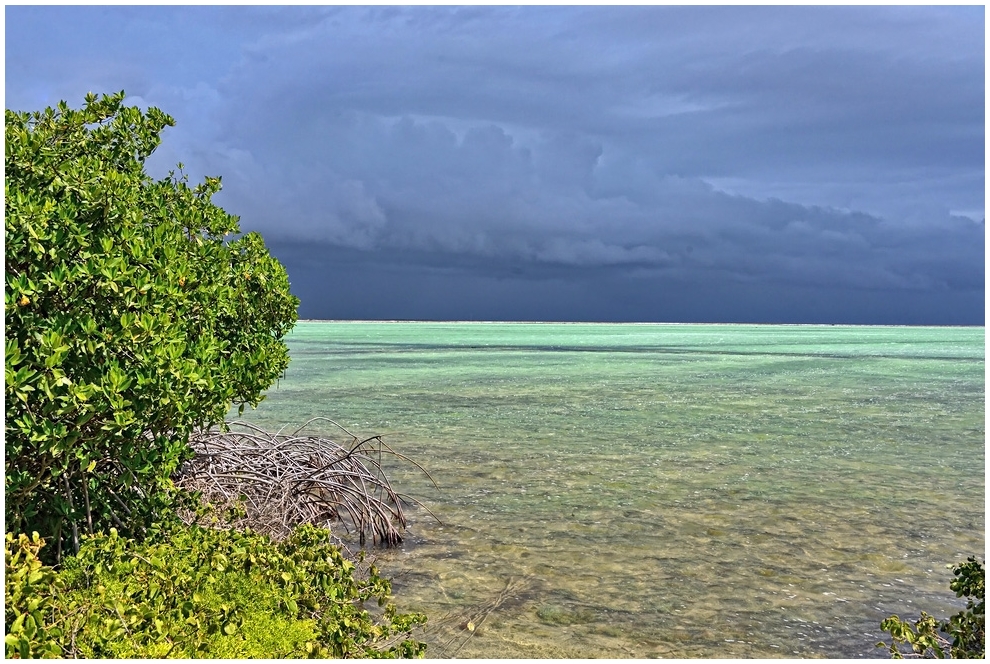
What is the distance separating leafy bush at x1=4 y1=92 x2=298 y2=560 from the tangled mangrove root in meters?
2.01

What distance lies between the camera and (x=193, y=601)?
537cm

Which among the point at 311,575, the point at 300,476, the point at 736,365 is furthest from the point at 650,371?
the point at 311,575

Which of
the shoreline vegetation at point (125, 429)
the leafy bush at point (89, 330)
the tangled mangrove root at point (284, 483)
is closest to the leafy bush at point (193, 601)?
the shoreline vegetation at point (125, 429)

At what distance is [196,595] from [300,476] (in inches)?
177

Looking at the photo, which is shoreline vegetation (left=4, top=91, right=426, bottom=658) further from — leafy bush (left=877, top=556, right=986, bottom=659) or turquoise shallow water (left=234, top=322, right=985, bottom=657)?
leafy bush (left=877, top=556, right=986, bottom=659)

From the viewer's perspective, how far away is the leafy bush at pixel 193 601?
4.80m

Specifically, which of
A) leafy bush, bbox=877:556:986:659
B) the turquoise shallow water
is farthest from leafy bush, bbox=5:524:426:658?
leafy bush, bbox=877:556:986:659

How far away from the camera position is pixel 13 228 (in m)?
4.98

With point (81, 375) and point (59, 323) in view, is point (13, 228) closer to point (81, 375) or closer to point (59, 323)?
point (59, 323)

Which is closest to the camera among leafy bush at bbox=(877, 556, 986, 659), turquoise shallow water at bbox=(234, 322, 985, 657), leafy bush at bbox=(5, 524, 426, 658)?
leafy bush at bbox=(5, 524, 426, 658)

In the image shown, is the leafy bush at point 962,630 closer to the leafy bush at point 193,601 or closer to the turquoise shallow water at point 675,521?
the turquoise shallow water at point 675,521

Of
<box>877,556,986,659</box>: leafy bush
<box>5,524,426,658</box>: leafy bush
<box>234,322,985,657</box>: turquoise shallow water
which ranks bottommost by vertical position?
<box>234,322,985,657</box>: turquoise shallow water

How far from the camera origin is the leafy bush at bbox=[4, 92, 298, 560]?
507 centimetres

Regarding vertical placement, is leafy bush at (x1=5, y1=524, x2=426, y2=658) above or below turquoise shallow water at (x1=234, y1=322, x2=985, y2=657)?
above
